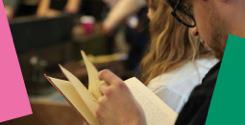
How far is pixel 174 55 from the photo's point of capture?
5.60 feet

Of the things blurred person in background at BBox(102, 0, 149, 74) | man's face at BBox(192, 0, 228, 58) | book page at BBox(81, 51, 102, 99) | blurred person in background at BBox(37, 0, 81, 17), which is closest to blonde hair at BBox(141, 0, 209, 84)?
book page at BBox(81, 51, 102, 99)

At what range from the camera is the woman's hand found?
109 cm

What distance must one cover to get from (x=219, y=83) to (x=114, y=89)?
0.25 m

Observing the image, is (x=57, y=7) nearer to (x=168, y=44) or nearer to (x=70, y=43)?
(x=70, y=43)

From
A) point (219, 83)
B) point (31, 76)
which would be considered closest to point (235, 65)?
point (219, 83)

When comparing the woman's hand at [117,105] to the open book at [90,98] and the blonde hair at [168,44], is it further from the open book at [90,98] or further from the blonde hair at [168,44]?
the blonde hair at [168,44]

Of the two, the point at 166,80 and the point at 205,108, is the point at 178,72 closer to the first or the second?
the point at 166,80

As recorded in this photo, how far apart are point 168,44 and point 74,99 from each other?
2.01 feet

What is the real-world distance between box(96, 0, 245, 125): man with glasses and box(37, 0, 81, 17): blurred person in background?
3700mm

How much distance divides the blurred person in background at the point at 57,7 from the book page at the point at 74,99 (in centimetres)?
362

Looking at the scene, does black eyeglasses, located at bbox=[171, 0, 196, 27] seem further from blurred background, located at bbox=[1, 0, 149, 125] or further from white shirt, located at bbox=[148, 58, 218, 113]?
blurred background, located at bbox=[1, 0, 149, 125]

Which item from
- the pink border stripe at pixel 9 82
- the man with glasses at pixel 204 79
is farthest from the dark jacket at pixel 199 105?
the pink border stripe at pixel 9 82

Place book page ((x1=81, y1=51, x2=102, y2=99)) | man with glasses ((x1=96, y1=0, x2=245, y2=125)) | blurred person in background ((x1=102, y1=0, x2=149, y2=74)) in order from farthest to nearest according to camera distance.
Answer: blurred person in background ((x1=102, y1=0, x2=149, y2=74)) < book page ((x1=81, y1=51, x2=102, y2=99)) < man with glasses ((x1=96, y1=0, x2=245, y2=125))

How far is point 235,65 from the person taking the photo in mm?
921
